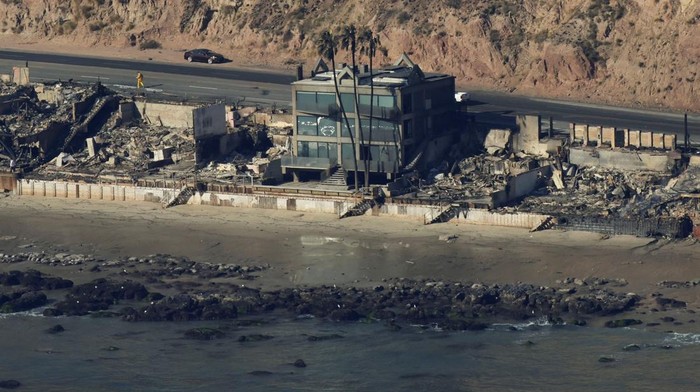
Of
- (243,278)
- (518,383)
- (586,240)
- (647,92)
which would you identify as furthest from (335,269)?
(647,92)

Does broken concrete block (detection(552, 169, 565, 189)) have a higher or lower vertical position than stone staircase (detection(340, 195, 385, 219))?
higher

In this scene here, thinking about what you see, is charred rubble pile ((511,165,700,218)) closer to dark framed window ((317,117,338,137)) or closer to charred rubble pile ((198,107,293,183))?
dark framed window ((317,117,338,137))

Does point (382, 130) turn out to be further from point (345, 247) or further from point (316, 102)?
point (345, 247)

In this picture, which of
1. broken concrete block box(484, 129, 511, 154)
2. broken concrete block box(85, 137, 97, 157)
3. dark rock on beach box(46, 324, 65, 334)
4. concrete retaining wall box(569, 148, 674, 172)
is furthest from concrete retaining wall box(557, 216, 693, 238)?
broken concrete block box(85, 137, 97, 157)

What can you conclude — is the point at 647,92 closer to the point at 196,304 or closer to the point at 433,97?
the point at 433,97

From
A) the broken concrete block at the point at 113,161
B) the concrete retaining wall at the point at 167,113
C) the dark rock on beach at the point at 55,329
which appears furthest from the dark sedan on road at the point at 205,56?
the dark rock on beach at the point at 55,329

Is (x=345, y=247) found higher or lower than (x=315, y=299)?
higher

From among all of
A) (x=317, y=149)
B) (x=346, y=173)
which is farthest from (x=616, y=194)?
(x=317, y=149)
